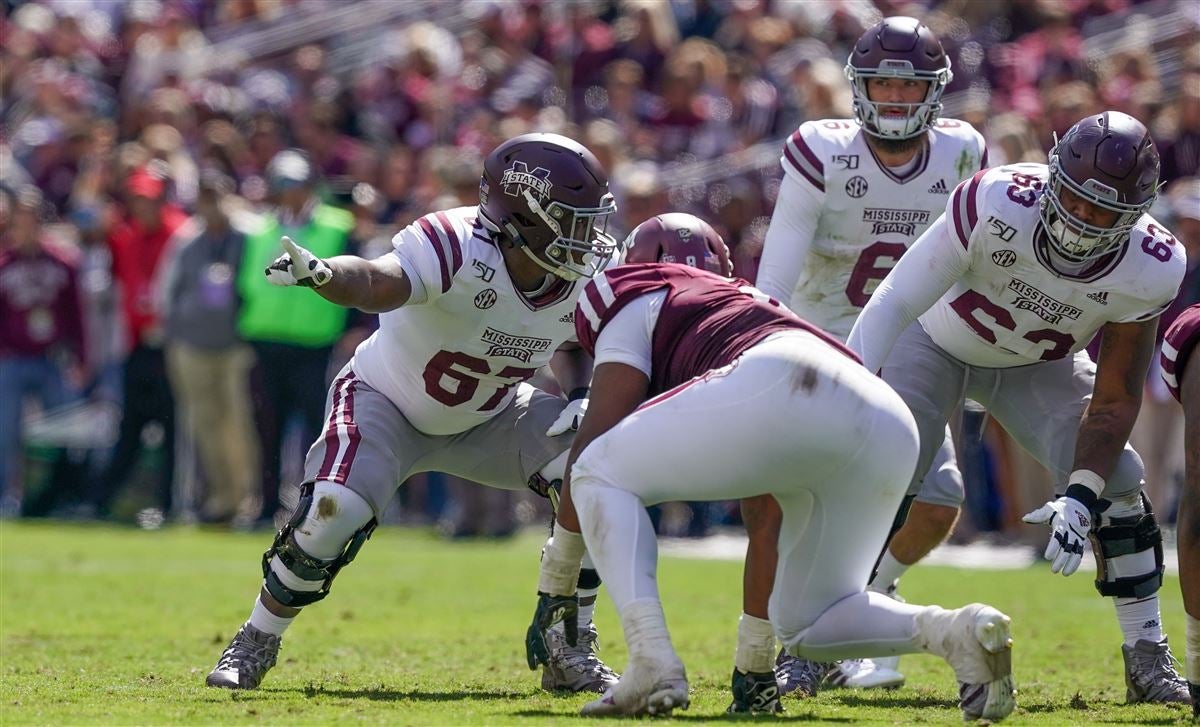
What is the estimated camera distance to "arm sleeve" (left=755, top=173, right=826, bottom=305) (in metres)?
6.99

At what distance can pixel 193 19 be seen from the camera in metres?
17.7

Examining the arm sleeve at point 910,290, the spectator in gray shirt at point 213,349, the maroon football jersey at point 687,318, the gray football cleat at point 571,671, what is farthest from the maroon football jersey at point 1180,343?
the spectator in gray shirt at point 213,349

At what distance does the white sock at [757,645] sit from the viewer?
18.0 ft

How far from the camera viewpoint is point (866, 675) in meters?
6.84

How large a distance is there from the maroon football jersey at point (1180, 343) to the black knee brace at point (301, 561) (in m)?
2.65

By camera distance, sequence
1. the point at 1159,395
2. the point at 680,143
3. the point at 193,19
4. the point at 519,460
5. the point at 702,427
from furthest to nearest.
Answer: the point at 193,19, the point at 680,143, the point at 1159,395, the point at 519,460, the point at 702,427

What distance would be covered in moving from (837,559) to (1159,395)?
22.9 feet

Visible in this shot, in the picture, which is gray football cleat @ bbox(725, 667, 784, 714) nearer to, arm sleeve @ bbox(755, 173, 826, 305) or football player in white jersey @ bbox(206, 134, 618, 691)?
football player in white jersey @ bbox(206, 134, 618, 691)

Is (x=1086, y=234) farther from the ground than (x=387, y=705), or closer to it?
farther from the ground

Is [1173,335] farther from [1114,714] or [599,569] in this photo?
[599,569]

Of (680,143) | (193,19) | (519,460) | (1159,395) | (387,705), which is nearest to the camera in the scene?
(387,705)

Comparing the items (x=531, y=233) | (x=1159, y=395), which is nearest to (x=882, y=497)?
(x=531, y=233)

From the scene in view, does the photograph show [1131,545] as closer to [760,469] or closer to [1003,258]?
[1003,258]

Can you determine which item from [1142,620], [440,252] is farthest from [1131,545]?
[440,252]
